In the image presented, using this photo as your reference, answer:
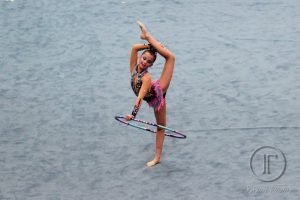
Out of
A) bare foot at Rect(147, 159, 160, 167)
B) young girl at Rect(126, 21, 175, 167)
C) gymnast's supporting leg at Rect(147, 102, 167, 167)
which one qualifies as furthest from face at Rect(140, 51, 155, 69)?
bare foot at Rect(147, 159, 160, 167)

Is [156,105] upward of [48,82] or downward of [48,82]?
upward

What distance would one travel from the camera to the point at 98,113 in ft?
25.5

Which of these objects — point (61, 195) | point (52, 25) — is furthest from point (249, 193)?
point (52, 25)

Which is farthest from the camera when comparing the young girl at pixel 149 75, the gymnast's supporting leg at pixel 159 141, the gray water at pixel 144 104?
the gymnast's supporting leg at pixel 159 141

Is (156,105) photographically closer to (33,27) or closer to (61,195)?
(61,195)

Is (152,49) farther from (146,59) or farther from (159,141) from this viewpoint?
(159,141)

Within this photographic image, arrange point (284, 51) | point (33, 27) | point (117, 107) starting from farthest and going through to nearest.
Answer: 1. point (33, 27)
2. point (284, 51)
3. point (117, 107)

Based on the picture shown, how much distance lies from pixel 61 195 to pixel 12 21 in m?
4.36

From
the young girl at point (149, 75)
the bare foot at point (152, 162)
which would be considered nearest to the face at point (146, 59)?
the young girl at point (149, 75)

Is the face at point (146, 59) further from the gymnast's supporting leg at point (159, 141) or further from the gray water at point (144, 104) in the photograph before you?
the gray water at point (144, 104)

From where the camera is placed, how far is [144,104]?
802cm

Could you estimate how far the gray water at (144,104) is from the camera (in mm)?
6602

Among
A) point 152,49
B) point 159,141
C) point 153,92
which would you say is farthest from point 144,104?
point 152,49

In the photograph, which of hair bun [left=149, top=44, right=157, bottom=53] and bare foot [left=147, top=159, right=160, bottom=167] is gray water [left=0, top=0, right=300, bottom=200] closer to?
bare foot [left=147, top=159, right=160, bottom=167]
